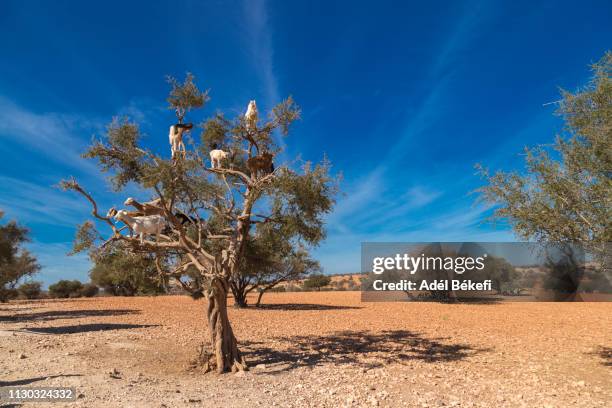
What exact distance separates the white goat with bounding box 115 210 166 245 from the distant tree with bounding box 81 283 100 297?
45038mm

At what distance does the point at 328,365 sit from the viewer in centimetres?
949

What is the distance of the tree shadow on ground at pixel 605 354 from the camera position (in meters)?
Result: 9.80

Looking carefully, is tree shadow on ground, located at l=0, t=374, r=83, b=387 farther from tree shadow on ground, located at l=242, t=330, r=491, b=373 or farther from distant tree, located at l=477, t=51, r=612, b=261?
distant tree, located at l=477, t=51, r=612, b=261

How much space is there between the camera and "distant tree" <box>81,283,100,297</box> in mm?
46656

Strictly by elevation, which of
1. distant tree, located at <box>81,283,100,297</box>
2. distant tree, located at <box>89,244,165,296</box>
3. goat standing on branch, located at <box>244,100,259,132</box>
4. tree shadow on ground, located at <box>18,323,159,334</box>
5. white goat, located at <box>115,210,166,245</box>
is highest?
goat standing on branch, located at <box>244,100,259,132</box>

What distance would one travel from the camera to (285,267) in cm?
2639

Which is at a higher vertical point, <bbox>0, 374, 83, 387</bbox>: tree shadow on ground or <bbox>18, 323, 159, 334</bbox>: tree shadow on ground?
<bbox>18, 323, 159, 334</bbox>: tree shadow on ground

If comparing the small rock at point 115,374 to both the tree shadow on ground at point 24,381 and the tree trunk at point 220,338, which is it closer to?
the tree shadow on ground at point 24,381

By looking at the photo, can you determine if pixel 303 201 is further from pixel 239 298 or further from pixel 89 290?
pixel 89 290

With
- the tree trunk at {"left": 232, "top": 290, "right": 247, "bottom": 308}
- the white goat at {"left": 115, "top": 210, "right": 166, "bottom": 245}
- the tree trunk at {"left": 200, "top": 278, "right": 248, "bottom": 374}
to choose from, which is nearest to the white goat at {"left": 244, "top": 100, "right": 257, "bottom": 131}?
the white goat at {"left": 115, "top": 210, "right": 166, "bottom": 245}

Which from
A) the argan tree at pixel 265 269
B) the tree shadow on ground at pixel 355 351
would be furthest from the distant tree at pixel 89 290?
the tree shadow on ground at pixel 355 351

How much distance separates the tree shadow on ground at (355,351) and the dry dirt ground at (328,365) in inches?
1.2

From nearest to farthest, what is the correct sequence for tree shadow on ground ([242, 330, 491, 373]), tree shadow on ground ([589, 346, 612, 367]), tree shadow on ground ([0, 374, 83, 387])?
tree shadow on ground ([0, 374, 83, 387]) < tree shadow on ground ([589, 346, 612, 367]) < tree shadow on ground ([242, 330, 491, 373])

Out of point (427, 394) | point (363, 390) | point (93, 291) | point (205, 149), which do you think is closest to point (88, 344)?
point (205, 149)
